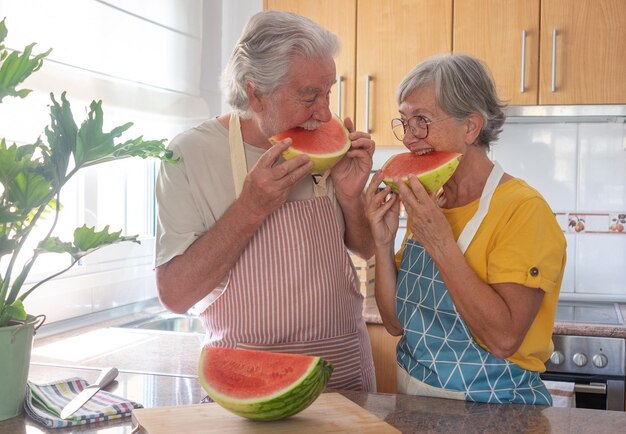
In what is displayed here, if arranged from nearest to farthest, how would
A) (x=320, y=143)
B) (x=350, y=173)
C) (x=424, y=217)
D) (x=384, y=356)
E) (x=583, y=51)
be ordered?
(x=424, y=217) < (x=320, y=143) < (x=350, y=173) < (x=384, y=356) < (x=583, y=51)

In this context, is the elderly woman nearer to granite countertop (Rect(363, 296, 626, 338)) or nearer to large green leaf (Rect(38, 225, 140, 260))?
large green leaf (Rect(38, 225, 140, 260))

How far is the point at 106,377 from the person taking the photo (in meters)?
1.71

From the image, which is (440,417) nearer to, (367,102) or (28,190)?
(28,190)

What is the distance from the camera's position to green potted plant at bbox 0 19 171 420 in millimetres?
1341

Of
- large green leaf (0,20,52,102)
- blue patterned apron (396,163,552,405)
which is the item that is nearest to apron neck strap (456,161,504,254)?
blue patterned apron (396,163,552,405)

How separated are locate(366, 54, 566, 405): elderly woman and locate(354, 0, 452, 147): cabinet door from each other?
1.71 metres

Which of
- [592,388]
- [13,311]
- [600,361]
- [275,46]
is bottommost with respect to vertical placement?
[592,388]

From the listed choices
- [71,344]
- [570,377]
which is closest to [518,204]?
[570,377]

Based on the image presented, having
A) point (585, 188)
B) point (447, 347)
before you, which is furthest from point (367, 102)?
point (447, 347)

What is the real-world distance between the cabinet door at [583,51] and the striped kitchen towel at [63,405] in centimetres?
242

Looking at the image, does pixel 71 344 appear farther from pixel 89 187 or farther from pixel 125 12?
pixel 125 12

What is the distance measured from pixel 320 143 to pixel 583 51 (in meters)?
1.89

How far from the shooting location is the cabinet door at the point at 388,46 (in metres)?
3.43

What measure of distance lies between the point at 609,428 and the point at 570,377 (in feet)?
5.29
